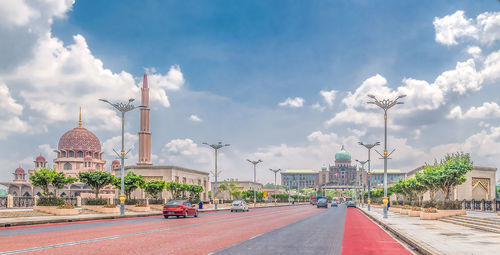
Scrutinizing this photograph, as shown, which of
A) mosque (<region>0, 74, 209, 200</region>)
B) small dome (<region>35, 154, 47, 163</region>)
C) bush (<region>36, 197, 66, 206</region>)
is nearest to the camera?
bush (<region>36, 197, 66, 206</region>)

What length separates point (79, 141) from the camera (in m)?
153

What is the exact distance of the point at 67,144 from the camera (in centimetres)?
15225

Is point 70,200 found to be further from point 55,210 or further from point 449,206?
point 449,206

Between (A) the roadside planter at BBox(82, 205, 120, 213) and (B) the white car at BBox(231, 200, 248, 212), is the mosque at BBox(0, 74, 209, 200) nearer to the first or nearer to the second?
(B) the white car at BBox(231, 200, 248, 212)

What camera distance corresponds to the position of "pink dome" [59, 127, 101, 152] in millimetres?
152000

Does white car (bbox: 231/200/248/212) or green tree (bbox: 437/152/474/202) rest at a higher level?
green tree (bbox: 437/152/474/202)

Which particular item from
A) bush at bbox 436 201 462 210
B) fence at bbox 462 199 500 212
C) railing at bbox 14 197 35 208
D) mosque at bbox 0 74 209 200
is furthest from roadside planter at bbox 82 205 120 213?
mosque at bbox 0 74 209 200

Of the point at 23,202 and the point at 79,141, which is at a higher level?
the point at 79,141

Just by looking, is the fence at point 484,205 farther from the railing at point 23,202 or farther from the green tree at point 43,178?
the railing at point 23,202

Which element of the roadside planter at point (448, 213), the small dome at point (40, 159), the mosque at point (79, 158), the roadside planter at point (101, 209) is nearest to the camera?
the roadside planter at point (448, 213)

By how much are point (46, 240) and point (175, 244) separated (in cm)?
470

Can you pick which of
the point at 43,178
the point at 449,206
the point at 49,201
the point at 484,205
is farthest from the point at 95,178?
the point at 484,205

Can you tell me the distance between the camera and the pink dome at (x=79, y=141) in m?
152

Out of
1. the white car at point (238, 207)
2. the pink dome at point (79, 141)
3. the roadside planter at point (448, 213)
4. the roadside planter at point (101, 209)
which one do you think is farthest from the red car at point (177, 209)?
the pink dome at point (79, 141)
